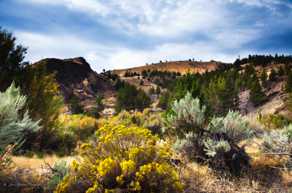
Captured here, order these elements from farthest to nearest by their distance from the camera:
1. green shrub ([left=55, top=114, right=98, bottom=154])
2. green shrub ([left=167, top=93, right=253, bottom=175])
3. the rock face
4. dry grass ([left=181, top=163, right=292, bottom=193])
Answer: the rock face
green shrub ([left=55, top=114, right=98, bottom=154])
green shrub ([left=167, top=93, right=253, bottom=175])
dry grass ([left=181, top=163, right=292, bottom=193])

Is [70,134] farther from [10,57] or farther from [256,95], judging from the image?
[256,95]

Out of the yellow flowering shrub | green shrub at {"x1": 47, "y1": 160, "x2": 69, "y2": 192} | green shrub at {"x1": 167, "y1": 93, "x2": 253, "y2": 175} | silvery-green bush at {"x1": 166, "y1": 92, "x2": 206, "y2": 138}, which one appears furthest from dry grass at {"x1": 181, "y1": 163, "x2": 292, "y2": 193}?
green shrub at {"x1": 47, "y1": 160, "x2": 69, "y2": 192}

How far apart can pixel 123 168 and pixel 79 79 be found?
68.2 meters

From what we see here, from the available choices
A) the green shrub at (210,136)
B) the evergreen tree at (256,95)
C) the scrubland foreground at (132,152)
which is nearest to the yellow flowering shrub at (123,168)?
the scrubland foreground at (132,152)

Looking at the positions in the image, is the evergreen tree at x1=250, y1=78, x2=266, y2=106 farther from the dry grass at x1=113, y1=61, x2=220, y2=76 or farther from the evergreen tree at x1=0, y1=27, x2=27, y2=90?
the dry grass at x1=113, y1=61, x2=220, y2=76

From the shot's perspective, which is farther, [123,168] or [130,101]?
[130,101]

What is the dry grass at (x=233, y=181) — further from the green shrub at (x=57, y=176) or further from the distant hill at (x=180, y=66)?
the distant hill at (x=180, y=66)

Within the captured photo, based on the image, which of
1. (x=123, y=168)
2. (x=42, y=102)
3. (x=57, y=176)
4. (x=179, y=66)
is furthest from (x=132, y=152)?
(x=179, y=66)

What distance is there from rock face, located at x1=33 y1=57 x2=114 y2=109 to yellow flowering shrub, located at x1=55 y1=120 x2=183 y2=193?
57.3 metres

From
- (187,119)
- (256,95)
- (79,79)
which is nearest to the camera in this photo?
(187,119)

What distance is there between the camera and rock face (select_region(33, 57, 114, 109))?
64662mm

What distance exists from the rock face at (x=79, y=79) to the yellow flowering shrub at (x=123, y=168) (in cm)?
5729

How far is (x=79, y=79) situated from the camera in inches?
2766

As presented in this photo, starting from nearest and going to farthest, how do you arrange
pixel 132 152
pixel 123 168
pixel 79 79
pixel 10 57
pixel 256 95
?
pixel 123 168
pixel 132 152
pixel 10 57
pixel 256 95
pixel 79 79
